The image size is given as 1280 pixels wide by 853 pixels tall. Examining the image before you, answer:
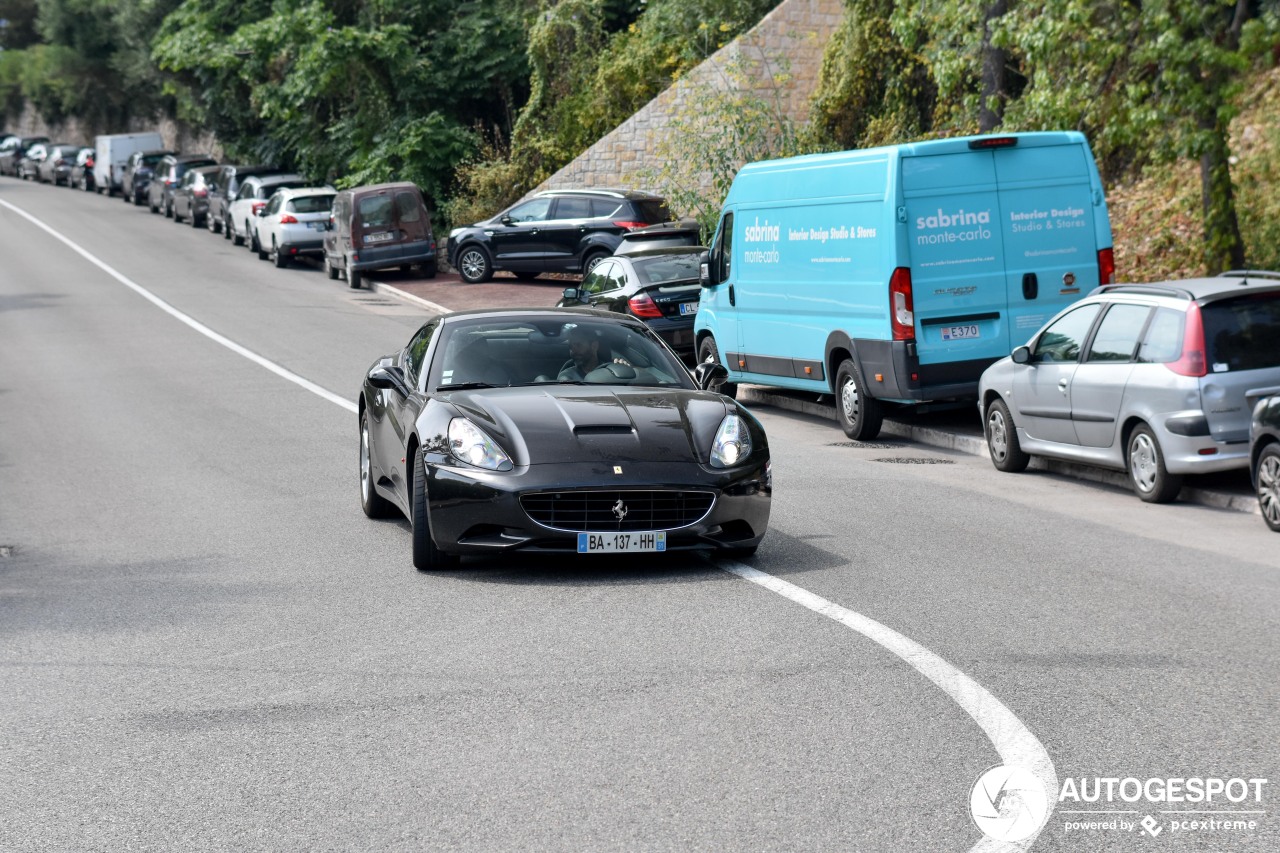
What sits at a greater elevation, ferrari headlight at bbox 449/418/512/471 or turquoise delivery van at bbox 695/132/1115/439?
turquoise delivery van at bbox 695/132/1115/439

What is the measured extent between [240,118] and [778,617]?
48.7 meters

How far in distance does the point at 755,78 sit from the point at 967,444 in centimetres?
2014

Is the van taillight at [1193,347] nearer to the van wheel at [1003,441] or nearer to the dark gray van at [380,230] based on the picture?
the van wheel at [1003,441]

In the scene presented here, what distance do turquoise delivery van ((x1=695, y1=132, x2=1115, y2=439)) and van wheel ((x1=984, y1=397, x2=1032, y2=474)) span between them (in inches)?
40.0

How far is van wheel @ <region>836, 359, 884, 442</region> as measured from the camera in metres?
15.9

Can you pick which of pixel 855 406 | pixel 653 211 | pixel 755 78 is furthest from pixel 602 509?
pixel 755 78

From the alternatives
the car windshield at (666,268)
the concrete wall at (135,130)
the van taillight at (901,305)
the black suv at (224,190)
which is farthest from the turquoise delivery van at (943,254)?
the concrete wall at (135,130)

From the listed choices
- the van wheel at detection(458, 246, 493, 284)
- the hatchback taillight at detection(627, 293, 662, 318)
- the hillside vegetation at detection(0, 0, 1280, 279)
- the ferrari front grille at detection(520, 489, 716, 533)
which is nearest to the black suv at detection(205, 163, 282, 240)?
the hillside vegetation at detection(0, 0, 1280, 279)

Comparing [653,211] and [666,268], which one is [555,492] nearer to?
[666,268]

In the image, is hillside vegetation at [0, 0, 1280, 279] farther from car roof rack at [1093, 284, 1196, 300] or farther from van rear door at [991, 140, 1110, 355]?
car roof rack at [1093, 284, 1196, 300]

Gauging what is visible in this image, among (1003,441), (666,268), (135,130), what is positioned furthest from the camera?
(135,130)

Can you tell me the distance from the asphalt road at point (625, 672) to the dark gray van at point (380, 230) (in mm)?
21898

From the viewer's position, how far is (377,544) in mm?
10383

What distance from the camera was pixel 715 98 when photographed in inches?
1292
